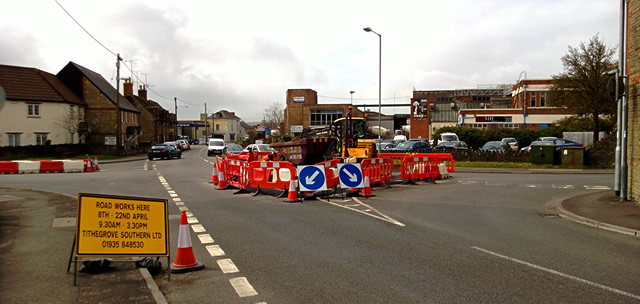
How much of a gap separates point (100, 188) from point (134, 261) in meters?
12.1

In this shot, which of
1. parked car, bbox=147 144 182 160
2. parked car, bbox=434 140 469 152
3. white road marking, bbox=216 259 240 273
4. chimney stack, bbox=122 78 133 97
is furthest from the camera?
chimney stack, bbox=122 78 133 97

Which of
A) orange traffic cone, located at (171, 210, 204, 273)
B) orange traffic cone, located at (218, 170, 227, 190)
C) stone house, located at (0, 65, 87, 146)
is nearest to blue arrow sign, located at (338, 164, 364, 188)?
orange traffic cone, located at (218, 170, 227, 190)

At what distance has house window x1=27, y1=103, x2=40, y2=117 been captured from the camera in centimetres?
4581

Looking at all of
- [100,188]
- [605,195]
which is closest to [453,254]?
[605,195]

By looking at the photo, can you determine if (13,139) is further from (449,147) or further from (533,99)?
(533,99)

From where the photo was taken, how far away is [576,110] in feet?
122

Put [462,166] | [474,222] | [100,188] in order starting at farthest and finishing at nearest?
1. [462,166]
2. [100,188]
3. [474,222]

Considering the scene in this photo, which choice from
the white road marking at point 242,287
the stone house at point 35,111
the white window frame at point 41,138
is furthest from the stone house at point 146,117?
the white road marking at point 242,287

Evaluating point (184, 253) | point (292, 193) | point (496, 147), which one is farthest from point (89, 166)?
point (496, 147)

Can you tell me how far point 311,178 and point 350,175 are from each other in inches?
54.7

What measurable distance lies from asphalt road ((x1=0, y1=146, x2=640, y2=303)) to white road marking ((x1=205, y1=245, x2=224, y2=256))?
48mm

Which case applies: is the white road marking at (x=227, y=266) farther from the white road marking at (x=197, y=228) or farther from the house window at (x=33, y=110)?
the house window at (x=33, y=110)

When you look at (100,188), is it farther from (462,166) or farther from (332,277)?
(462,166)

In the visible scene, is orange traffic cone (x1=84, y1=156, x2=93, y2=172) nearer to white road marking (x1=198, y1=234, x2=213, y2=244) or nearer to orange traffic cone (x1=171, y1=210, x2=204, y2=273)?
white road marking (x1=198, y1=234, x2=213, y2=244)
